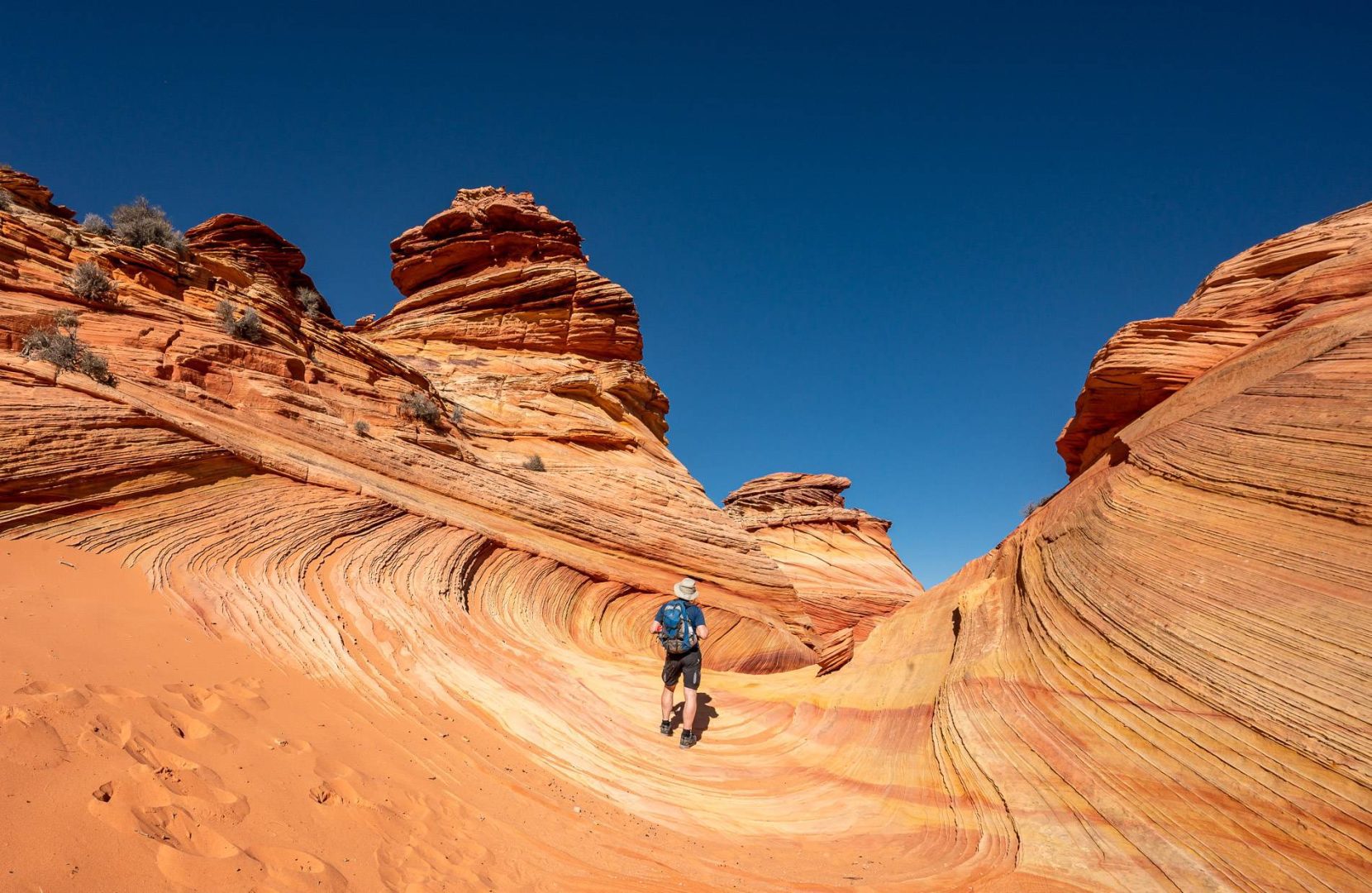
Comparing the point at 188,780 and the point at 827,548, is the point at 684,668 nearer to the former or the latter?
the point at 188,780

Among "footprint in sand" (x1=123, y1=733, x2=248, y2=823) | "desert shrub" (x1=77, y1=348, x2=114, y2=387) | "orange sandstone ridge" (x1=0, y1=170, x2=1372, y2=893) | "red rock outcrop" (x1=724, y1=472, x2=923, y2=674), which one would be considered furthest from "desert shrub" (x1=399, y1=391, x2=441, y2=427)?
"footprint in sand" (x1=123, y1=733, x2=248, y2=823)

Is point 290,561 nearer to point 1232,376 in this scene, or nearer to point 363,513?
point 363,513

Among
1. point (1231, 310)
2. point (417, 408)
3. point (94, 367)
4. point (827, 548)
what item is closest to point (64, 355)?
point (94, 367)

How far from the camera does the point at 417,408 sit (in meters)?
14.7

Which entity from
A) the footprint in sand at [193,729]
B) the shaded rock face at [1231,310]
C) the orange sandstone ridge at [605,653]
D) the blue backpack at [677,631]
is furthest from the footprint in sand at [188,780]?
the shaded rock face at [1231,310]

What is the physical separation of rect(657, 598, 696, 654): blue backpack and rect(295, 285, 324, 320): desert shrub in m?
16.3

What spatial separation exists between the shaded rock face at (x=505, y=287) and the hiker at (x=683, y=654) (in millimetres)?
17613

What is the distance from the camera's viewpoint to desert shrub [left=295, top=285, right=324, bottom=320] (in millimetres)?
19019

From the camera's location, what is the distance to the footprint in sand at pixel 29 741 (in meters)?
2.95

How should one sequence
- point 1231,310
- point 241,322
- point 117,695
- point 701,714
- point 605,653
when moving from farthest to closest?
point 241,322 < point 605,653 < point 1231,310 < point 701,714 < point 117,695

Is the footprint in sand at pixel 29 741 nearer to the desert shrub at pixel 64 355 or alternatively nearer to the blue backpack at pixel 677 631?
→ the blue backpack at pixel 677 631

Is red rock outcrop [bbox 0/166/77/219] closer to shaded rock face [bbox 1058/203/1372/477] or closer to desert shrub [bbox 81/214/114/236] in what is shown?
desert shrub [bbox 81/214/114/236]

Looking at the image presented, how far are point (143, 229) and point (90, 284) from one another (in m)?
4.75

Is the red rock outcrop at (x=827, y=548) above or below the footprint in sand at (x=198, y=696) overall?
above
